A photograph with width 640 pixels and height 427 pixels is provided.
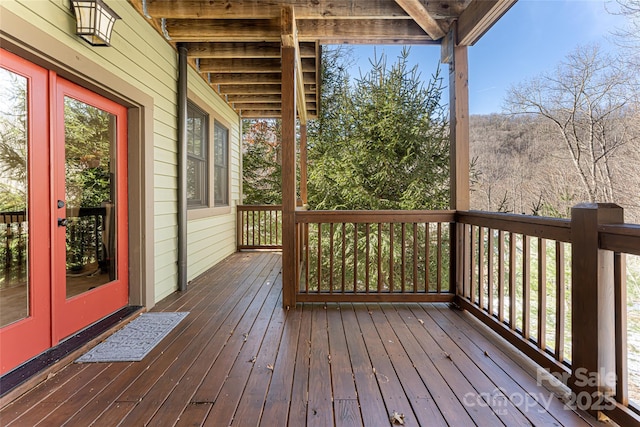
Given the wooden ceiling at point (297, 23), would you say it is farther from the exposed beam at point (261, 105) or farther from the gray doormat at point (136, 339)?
the gray doormat at point (136, 339)

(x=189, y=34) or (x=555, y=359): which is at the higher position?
(x=189, y=34)

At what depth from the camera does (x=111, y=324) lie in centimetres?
242

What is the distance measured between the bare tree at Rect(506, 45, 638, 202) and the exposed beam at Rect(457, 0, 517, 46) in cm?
278

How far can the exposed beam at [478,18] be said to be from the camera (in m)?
2.38

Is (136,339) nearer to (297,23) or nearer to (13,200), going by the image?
(13,200)

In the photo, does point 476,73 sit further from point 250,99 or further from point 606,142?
point 250,99

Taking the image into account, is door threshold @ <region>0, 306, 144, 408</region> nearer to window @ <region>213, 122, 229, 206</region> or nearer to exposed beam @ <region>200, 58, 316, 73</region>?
window @ <region>213, 122, 229, 206</region>

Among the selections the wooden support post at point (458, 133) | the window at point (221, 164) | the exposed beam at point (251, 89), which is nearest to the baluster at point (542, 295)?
the wooden support post at point (458, 133)

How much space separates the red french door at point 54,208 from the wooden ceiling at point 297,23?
47.3 inches

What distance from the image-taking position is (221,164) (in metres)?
5.55

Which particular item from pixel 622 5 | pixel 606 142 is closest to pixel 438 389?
pixel 606 142

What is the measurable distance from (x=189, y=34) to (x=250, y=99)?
93.5 inches

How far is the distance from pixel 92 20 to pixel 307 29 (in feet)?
6.25

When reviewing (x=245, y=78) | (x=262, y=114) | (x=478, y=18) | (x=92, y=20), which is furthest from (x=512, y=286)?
(x=262, y=114)
